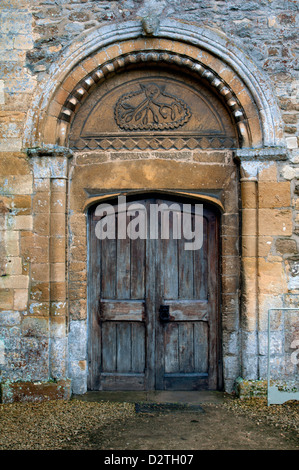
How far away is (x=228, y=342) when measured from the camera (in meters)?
4.41

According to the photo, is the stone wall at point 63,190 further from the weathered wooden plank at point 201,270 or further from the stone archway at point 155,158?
the weathered wooden plank at point 201,270

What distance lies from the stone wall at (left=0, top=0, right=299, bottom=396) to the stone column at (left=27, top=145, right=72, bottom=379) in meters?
0.01

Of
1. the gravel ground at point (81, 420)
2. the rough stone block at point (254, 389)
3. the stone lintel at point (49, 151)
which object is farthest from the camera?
the stone lintel at point (49, 151)

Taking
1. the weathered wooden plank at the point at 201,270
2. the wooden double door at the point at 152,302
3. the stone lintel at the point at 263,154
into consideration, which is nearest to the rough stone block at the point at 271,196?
the stone lintel at the point at 263,154

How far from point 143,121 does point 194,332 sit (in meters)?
2.40

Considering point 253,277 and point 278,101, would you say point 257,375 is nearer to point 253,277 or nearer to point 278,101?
point 253,277

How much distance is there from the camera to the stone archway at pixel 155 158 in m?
4.29

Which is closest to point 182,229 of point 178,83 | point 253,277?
point 253,277

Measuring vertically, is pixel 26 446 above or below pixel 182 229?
below

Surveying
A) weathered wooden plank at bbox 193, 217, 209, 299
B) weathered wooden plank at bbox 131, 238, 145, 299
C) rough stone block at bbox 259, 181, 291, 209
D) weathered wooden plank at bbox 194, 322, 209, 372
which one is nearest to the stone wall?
rough stone block at bbox 259, 181, 291, 209

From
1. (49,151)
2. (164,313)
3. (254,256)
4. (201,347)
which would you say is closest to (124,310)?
(164,313)

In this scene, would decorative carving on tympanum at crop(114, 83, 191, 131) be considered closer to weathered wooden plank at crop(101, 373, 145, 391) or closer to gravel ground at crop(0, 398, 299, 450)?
weathered wooden plank at crop(101, 373, 145, 391)

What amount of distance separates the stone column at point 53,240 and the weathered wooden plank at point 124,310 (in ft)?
1.62

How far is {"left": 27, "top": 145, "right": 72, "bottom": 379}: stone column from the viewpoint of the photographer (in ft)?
14.2
